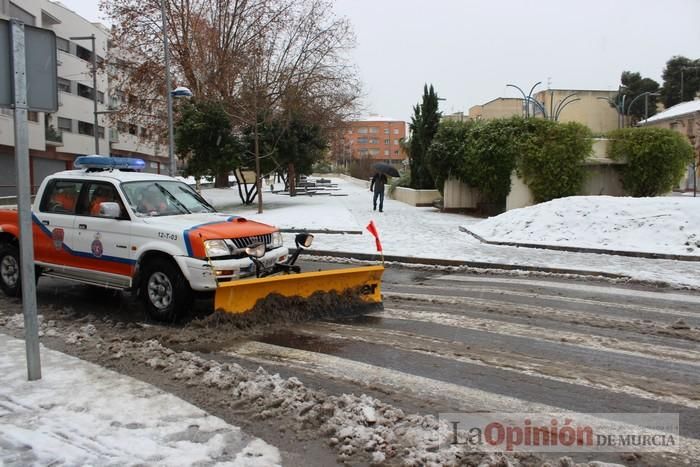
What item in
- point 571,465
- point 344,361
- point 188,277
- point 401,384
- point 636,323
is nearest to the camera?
point 571,465

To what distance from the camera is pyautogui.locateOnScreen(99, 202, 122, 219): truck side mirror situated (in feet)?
23.1

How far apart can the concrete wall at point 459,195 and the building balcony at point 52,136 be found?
38344mm

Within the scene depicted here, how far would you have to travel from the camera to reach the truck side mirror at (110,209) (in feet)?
23.1

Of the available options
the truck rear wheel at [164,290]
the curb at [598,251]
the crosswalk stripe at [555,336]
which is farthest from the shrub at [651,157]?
the truck rear wheel at [164,290]

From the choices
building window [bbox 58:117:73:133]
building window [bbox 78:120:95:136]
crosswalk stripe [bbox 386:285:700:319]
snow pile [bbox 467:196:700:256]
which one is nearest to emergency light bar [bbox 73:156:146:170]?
crosswalk stripe [bbox 386:285:700:319]

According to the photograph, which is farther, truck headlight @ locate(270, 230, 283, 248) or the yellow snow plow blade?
truck headlight @ locate(270, 230, 283, 248)

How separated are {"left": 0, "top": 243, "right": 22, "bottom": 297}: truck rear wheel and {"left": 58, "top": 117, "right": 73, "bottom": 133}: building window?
1973 inches

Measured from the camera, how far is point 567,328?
22.3 ft

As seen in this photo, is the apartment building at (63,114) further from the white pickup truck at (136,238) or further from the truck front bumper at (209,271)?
the truck front bumper at (209,271)

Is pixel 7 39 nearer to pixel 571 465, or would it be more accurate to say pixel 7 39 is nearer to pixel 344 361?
pixel 344 361

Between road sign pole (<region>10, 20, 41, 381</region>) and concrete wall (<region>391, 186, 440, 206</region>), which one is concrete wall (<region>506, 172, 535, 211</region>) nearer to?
concrete wall (<region>391, 186, 440, 206</region>)

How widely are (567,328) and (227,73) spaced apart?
80.7ft

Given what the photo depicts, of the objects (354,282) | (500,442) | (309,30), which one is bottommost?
(500,442)

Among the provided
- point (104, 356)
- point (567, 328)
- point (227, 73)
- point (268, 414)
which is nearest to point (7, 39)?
point (104, 356)
